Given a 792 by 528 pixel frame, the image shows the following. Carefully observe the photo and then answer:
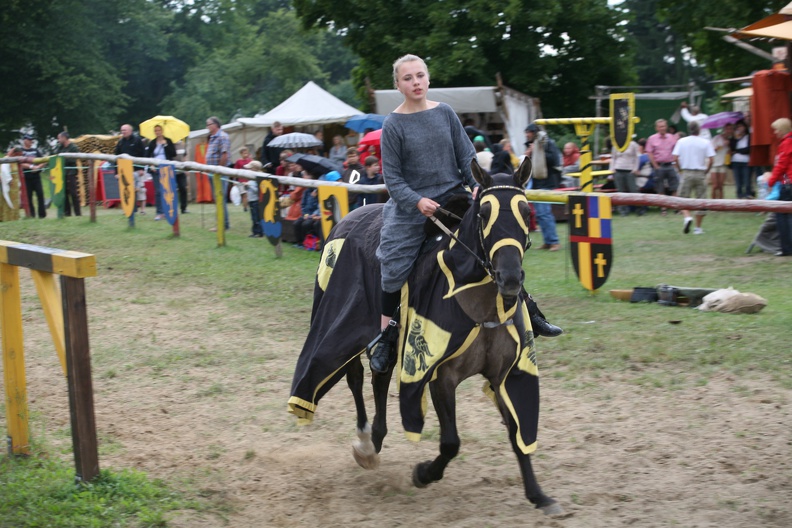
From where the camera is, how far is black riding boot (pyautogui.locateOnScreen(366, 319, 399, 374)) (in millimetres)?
5270

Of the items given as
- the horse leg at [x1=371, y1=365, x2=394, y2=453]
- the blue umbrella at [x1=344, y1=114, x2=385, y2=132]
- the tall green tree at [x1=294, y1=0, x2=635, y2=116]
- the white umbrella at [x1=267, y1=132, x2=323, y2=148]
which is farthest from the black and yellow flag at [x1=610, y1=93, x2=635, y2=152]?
the tall green tree at [x1=294, y1=0, x2=635, y2=116]

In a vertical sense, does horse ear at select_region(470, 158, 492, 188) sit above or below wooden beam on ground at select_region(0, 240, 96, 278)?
above

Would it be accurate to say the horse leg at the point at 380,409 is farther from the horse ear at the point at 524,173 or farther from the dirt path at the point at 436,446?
the horse ear at the point at 524,173

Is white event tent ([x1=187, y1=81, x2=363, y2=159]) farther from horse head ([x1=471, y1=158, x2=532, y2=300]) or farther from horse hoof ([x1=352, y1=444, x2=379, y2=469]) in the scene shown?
horse head ([x1=471, y1=158, x2=532, y2=300])

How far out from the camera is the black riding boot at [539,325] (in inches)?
208

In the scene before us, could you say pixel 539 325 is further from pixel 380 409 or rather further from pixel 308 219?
pixel 308 219

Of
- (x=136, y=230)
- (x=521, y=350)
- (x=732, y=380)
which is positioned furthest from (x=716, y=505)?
(x=136, y=230)

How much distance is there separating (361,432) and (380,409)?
189mm

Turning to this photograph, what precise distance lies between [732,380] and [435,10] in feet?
71.1

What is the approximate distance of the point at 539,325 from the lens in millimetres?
5305

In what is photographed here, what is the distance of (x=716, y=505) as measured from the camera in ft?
15.8

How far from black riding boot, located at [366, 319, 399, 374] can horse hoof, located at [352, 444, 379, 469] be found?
59 cm

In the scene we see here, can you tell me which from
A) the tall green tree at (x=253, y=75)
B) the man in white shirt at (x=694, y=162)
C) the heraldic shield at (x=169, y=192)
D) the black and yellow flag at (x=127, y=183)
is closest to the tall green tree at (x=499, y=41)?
the man in white shirt at (x=694, y=162)

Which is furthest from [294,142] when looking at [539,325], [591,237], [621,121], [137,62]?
[137,62]
